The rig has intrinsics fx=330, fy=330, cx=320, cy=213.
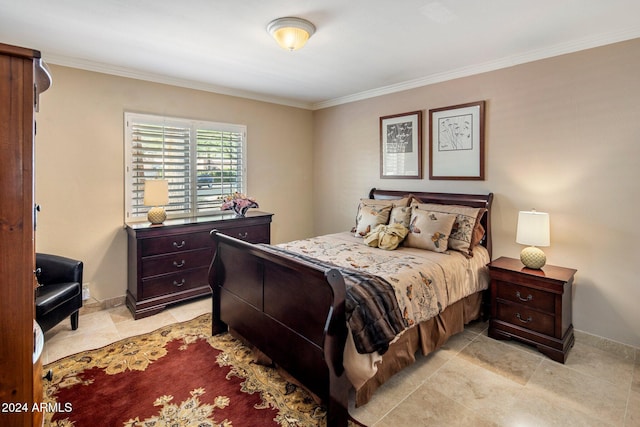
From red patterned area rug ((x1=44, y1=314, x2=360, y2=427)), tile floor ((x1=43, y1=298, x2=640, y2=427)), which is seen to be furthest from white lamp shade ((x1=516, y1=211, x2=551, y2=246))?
red patterned area rug ((x1=44, y1=314, x2=360, y2=427))

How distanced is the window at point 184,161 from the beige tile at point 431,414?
10.2 ft

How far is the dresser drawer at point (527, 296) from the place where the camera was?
8.42 ft

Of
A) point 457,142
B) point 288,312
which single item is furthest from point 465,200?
point 288,312

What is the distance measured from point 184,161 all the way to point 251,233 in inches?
45.7

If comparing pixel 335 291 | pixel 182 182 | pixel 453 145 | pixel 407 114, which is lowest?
pixel 335 291

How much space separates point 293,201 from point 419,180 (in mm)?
1973

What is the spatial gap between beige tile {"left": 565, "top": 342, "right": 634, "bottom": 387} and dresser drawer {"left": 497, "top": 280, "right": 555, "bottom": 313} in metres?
0.42

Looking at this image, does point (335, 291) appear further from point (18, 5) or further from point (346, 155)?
point (346, 155)

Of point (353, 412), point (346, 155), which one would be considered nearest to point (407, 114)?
point (346, 155)

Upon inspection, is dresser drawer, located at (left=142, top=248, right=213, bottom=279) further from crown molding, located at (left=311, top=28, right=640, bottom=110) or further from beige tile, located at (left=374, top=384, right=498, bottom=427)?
crown molding, located at (left=311, top=28, right=640, bottom=110)

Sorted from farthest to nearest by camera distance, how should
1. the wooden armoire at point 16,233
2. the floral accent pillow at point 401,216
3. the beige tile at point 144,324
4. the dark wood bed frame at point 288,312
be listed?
the floral accent pillow at point 401,216 < the beige tile at point 144,324 < the dark wood bed frame at point 288,312 < the wooden armoire at point 16,233

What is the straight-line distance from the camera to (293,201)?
5066 millimetres

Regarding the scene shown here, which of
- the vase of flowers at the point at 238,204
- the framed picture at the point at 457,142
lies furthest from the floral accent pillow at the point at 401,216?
the vase of flowers at the point at 238,204

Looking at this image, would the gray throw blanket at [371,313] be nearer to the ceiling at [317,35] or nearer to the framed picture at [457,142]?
the ceiling at [317,35]
